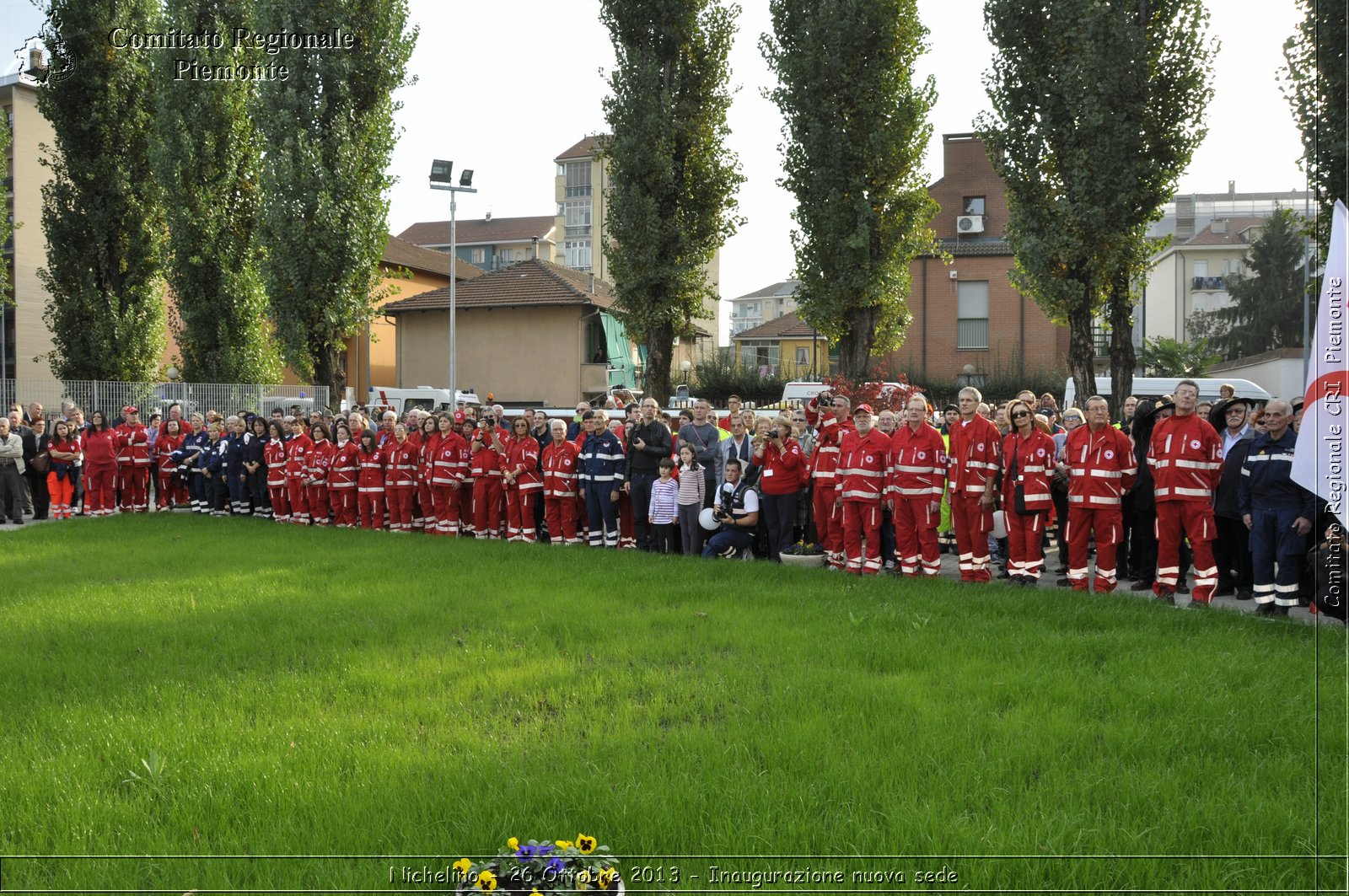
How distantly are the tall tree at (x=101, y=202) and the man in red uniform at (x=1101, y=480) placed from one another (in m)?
28.4

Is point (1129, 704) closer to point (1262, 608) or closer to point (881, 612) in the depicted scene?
point (881, 612)

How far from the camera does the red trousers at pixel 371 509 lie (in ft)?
62.8

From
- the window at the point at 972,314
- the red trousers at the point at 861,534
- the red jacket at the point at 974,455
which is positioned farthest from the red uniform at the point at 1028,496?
the window at the point at 972,314

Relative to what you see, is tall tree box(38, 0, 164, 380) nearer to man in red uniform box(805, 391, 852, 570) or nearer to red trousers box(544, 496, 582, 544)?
red trousers box(544, 496, 582, 544)

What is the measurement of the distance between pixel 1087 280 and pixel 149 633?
17.7m

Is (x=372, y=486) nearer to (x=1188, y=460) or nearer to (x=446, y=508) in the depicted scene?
(x=446, y=508)

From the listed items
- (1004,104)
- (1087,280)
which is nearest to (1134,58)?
(1004,104)

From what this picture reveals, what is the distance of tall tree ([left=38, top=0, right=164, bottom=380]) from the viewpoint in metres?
29.5

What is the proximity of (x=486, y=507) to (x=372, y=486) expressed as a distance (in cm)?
290

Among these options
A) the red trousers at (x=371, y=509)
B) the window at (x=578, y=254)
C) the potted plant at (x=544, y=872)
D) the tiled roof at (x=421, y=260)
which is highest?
the window at (x=578, y=254)

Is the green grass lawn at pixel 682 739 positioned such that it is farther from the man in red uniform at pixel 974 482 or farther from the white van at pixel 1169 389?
the white van at pixel 1169 389

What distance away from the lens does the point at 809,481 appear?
1424 cm

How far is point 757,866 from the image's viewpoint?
454cm

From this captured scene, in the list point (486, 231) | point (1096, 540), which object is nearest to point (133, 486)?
point (1096, 540)
